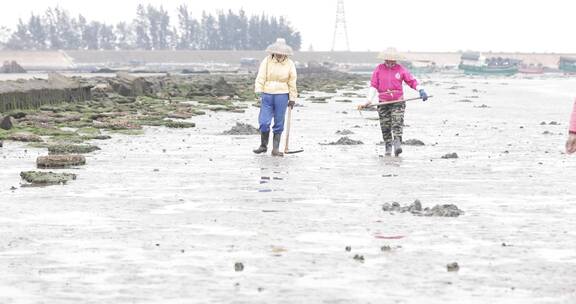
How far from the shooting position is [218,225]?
A: 411 inches

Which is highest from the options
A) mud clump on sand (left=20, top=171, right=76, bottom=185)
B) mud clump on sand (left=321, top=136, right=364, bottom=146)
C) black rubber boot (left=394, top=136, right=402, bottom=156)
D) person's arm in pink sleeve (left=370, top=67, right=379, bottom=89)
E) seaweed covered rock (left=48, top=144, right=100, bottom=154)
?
person's arm in pink sleeve (left=370, top=67, right=379, bottom=89)

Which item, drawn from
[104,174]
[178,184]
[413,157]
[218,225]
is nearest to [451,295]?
[218,225]

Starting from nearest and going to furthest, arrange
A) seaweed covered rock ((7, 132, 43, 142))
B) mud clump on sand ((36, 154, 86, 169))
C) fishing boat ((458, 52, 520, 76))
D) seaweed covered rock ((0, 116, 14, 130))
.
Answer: mud clump on sand ((36, 154, 86, 169)) < seaweed covered rock ((7, 132, 43, 142)) < seaweed covered rock ((0, 116, 14, 130)) < fishing boat ((458, 52, 520, 76))

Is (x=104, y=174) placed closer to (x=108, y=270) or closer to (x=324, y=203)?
(x=324, y=203)

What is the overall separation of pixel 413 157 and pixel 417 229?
26.8ft

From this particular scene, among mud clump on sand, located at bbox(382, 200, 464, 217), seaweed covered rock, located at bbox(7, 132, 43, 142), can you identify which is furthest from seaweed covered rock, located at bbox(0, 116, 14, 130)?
mud clump on sand, located at bbox(382, 200, 464, 217)

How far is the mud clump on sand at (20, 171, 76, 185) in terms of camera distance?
45.1 ft

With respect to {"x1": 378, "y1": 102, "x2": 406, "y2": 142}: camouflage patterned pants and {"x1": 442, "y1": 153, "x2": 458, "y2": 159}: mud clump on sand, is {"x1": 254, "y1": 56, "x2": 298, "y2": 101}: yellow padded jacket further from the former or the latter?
{"x1": 442, "y1": 153, "x2": 458, "y2": 159}: mud clump on sand

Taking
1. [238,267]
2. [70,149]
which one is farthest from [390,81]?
[238,267]

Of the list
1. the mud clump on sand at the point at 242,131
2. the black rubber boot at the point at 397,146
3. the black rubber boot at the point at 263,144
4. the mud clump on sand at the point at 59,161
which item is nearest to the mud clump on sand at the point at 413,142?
the black rubber boot at the point at 397,146

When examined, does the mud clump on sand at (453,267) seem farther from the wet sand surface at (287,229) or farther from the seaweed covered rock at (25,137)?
the seaweed covered rock at (25,137)

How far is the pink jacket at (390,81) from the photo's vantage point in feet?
62.8

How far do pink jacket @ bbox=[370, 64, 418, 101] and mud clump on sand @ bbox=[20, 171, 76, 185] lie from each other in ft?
21.3

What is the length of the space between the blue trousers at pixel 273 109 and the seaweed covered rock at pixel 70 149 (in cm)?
275
